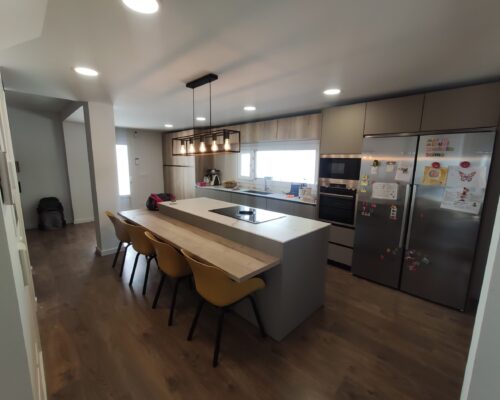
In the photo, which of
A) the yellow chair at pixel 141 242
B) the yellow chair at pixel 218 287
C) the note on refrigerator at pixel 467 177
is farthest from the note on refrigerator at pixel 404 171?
the yellow chair at pixel 141 242

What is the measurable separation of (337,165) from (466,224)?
1504 mm

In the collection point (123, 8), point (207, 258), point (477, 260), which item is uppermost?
point (123, 8)

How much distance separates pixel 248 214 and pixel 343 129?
1704mm

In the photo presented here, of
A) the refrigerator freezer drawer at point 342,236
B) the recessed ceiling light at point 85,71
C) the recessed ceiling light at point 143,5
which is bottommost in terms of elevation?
the refrigerator freezer drawer at point 342,236

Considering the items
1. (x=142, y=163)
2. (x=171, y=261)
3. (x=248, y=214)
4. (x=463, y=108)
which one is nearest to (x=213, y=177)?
(x=142, y=163)

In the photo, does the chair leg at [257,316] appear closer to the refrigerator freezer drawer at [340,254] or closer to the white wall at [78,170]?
the refrigerator freezer drawer at [340,254]

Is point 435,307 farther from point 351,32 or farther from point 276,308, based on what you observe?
point 351,32

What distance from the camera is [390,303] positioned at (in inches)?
104

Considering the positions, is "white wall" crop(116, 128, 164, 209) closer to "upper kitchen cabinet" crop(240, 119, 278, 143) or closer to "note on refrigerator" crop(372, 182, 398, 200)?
"upper kitchen cabinet" crop(240, 119, 278, 143)

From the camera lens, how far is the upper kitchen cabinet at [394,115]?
8.40 ft

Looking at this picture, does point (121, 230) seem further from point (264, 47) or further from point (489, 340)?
point (489, 340)

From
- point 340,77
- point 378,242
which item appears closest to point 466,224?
point 378,242

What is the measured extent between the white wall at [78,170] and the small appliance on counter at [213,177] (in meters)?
2.76

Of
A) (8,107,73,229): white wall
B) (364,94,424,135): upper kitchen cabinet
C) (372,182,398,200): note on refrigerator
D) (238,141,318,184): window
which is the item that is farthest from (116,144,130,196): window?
(372,182,398,200): note on refrigerator
